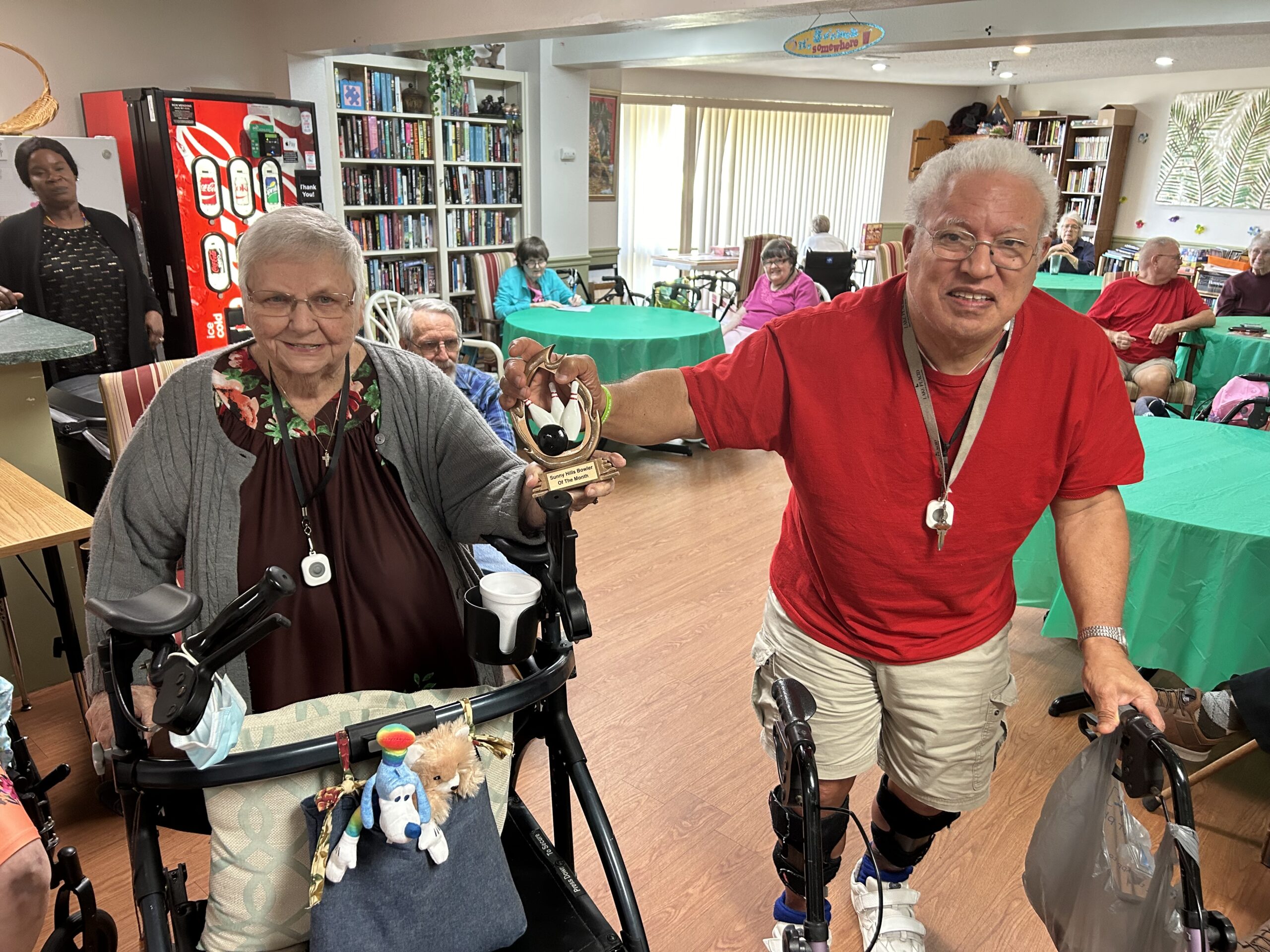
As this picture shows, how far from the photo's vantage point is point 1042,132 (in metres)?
10.4

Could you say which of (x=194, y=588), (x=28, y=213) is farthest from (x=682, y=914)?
(x=28, y=213)

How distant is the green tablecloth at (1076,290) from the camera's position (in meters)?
6.61

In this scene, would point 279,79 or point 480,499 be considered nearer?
point 480,499

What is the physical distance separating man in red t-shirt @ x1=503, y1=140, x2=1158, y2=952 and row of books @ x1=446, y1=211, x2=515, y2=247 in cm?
571

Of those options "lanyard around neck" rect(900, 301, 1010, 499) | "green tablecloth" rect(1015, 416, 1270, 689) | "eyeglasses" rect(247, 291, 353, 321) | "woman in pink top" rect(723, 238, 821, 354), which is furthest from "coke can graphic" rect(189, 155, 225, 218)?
"lanyard around neck" rect(900, 301, 1010, 499)

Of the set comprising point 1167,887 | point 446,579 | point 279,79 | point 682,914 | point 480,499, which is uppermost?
point 279,79

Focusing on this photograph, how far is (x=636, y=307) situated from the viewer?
5.90m

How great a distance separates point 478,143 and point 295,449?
588 cm

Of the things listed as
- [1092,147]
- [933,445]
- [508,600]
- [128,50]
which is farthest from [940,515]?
[1092,147]

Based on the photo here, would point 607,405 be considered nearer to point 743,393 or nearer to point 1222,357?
point 743,393

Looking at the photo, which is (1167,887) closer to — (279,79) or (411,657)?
(411,657)

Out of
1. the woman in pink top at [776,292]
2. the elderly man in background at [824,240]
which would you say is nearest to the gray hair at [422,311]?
the woman in pink top at [776,292]

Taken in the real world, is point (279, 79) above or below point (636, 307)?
above

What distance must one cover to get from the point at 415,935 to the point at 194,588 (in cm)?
61
